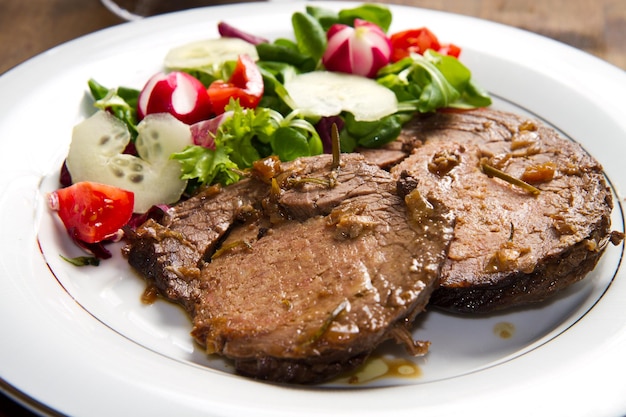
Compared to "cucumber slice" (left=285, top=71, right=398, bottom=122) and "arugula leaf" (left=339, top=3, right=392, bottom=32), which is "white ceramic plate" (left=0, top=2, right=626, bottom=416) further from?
"cucumber slice" (left=285, top=71, right=398, bottom=122)

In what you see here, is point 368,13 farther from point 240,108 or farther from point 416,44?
point 240,108

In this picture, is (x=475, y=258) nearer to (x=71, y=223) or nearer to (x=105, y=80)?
(x=71, y=223)

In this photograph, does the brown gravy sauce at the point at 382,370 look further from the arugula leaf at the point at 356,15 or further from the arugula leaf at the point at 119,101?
the arugula leaf at the point at 356,15

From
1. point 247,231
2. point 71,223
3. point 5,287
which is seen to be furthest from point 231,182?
point 5,287

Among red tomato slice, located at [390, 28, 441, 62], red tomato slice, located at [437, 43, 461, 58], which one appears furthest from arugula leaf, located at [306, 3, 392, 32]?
red tomato slice, located at [437, 43, 461, 58]

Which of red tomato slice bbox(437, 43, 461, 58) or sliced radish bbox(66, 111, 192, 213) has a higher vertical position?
→ red tomato slice bbox(437, 43, 461, 58)

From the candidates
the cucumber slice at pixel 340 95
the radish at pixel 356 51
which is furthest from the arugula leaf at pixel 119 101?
the radish at pixel 356 51
